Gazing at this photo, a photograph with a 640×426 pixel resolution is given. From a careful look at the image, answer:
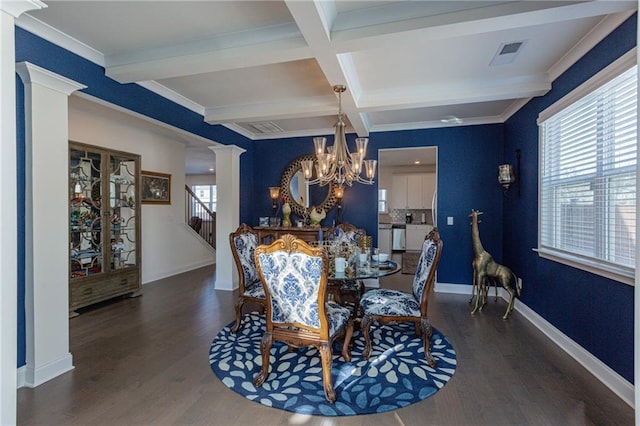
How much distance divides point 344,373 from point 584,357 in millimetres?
Answer: 1946

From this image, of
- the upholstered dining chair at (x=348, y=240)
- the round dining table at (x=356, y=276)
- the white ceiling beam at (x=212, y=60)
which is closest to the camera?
the white ceiling beam at (x=212, y=60)

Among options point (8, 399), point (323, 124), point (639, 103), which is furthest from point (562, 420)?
point (323, 124)

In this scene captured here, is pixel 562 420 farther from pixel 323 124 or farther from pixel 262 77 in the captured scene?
pixel 323 124

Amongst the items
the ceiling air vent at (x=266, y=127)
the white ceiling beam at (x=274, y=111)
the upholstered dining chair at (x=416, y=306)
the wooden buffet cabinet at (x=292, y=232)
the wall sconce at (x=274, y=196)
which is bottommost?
the upholstered dining chair at (x=416, y=306)

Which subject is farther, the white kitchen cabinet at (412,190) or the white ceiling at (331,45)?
the white kitchen cabinet at (412,190)

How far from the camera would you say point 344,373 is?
242cm

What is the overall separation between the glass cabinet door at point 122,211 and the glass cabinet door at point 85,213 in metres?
0.17

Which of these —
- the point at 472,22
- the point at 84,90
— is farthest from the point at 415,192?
the point at 84,90

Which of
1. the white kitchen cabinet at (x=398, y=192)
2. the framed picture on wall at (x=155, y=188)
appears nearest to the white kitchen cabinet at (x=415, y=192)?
the white kitchen cabinet at (x=398, y=192)

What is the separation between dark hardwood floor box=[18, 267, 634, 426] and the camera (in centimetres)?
192

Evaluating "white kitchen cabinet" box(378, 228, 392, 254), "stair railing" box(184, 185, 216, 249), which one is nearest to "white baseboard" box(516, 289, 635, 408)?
"white kitchen cabinet" box(378, 228, 392, 254)

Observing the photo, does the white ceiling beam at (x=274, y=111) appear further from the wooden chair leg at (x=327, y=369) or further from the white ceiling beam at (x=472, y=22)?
the wooden chair leg at (x=327, y=369)

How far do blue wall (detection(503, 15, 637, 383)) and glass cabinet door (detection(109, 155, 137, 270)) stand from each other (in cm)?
526

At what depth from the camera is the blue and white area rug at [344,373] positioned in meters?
2.07
